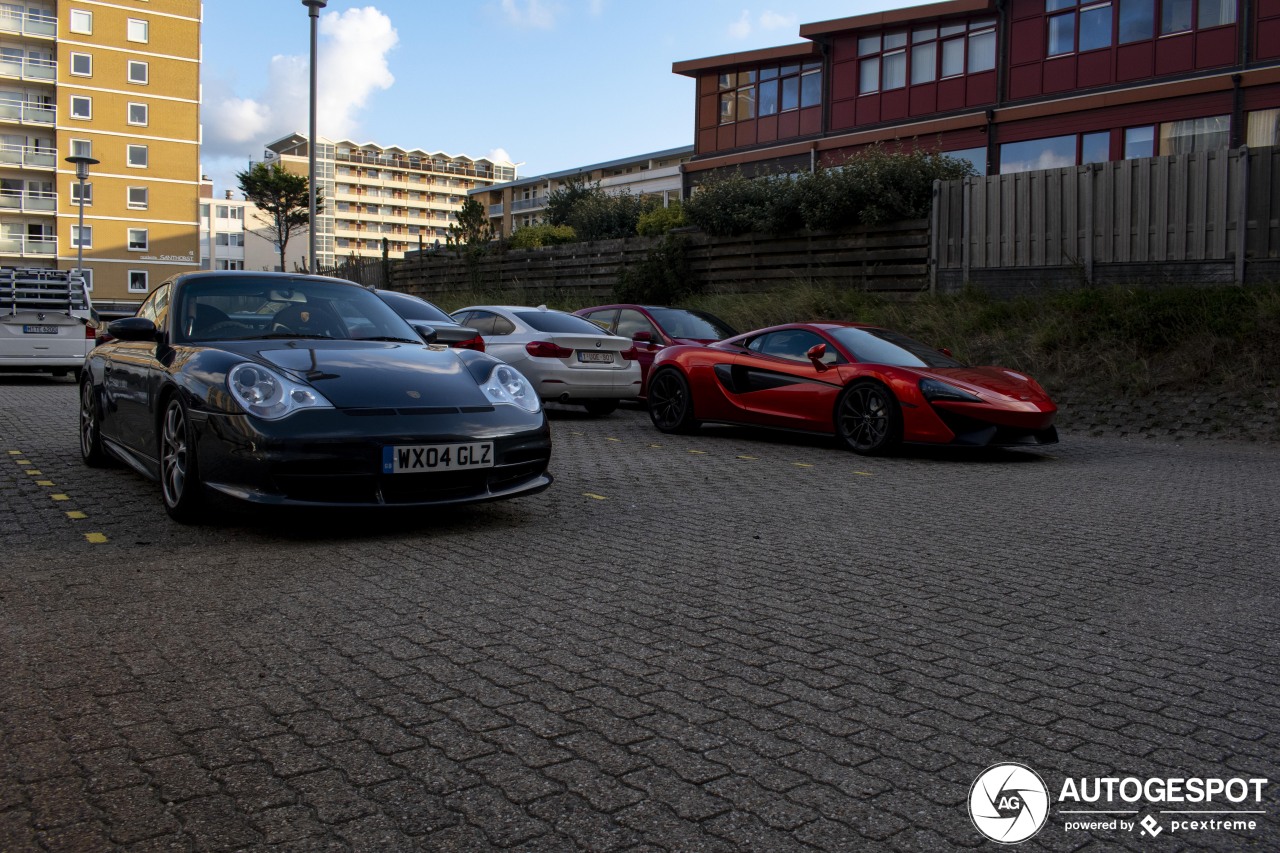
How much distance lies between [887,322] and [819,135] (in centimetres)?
1694

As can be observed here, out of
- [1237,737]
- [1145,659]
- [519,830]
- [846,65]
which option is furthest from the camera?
[846,65]

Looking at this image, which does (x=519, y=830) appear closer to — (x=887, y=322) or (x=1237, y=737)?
(x=1237, y=737)

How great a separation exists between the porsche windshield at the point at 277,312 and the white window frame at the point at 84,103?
218 ft

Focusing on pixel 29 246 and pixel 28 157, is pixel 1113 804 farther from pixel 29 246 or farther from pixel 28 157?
pixel 28 157

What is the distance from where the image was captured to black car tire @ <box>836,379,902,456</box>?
9.95m

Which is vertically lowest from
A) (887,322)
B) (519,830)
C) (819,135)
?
(519,830)

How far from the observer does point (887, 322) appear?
16.8m

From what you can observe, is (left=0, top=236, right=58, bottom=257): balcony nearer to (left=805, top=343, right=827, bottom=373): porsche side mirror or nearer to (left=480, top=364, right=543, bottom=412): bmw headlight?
(left=805, top=343, right=827, bottom=373): porsche side mirror

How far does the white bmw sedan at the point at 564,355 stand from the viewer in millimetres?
12875

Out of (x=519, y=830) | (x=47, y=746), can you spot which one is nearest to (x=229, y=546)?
(x=47, y=746)

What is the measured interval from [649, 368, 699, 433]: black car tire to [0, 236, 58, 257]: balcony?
61966mm

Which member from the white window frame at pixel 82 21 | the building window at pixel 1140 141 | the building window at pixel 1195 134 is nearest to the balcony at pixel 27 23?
the white window frame at pixel 82 21

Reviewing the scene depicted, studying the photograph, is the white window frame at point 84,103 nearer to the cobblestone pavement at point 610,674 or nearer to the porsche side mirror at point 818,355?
the porsche side mirror at point 818,355

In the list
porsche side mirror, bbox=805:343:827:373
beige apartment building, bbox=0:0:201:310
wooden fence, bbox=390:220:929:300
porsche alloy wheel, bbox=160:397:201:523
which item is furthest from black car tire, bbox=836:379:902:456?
beige apartment building, bbox=0:0:201:310
